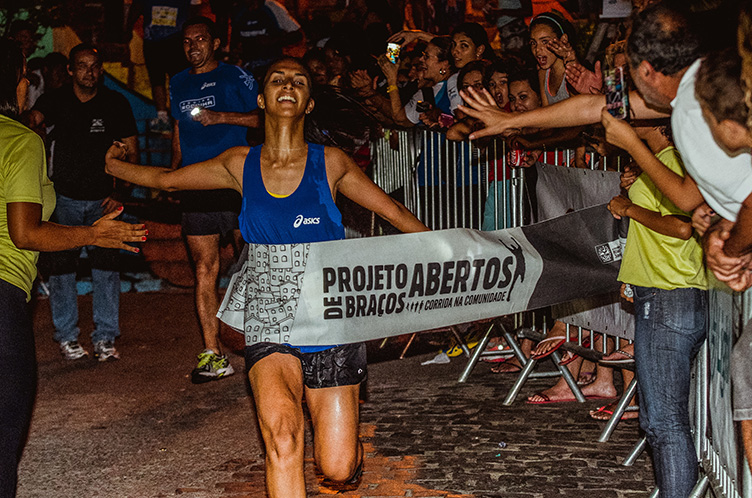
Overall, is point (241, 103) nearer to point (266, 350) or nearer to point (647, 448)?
point (266, 350)

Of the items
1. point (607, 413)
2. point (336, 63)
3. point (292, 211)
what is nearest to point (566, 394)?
point (607, 413)

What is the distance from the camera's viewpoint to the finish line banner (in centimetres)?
438

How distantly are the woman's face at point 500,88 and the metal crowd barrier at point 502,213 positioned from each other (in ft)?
1.48

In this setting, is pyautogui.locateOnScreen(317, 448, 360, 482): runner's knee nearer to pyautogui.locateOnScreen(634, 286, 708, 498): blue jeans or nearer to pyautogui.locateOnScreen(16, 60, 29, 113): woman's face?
pyautogui.locateOnScreen(634, 286, 708, 498): blue jeans

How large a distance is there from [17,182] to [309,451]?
295 centimetres

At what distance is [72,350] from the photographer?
8.71 m

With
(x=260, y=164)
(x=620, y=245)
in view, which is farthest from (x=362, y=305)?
(x=620, y=245)

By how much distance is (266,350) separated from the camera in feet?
14.2

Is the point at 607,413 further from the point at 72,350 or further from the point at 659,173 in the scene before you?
the point at 72,350

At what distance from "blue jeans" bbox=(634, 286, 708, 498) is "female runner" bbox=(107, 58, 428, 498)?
1377mm

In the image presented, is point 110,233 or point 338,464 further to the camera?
point 338,464

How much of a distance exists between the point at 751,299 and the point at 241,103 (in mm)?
5166

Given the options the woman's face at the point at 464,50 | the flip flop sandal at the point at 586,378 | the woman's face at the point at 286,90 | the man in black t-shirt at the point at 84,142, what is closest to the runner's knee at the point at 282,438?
the woman's face at the point at 286,90

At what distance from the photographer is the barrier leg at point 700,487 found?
13.9ft
